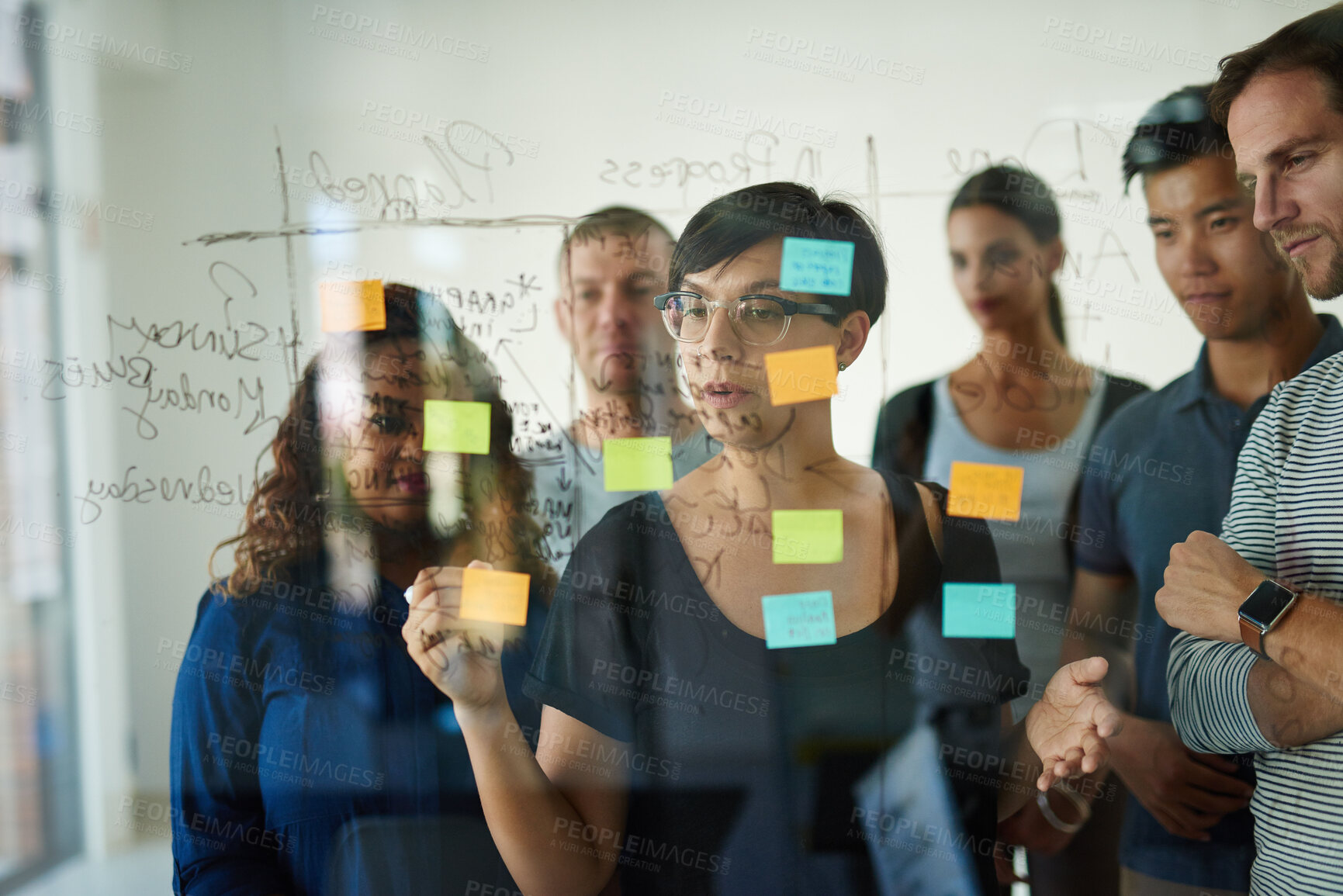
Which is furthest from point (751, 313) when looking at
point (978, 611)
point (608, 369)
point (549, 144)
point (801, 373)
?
point (978, 611)

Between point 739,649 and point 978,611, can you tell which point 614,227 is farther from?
point 978,611

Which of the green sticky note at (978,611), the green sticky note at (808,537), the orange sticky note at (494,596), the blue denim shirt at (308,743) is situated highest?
the green sticky note at (808,537)

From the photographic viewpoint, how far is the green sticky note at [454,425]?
1589 millimetres

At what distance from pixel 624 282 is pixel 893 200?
53cm

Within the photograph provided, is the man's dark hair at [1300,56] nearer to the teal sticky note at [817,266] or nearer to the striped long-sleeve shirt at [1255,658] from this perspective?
the striped long-sleeve shirt at [1255,658]

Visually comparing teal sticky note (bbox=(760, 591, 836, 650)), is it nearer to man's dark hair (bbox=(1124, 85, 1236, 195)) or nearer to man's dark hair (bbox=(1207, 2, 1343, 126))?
man's dark hair (bbox=(1124, 85, 1236, 195))

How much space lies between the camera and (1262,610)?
1.19 metres

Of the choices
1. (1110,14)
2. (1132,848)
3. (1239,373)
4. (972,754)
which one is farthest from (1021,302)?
(1132,848)

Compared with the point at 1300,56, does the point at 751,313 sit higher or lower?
lower

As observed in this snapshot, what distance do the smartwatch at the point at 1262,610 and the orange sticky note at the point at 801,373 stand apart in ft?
2.32

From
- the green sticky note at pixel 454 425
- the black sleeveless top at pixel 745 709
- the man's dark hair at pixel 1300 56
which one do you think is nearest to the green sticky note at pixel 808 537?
the black sleeveless top at pixel 745 709

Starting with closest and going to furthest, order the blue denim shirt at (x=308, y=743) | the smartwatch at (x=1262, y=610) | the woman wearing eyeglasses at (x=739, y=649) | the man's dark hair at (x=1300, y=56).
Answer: the smartwatch at (x=1262, y=610) → the man's dark hair at (x=1300, y=56) → the woman wearing eyeglasses at (x=739, y=649) → the blue denim shirt at (x=308, y=743)

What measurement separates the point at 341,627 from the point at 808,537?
2.91ft

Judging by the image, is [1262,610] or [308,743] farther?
[308,743]
